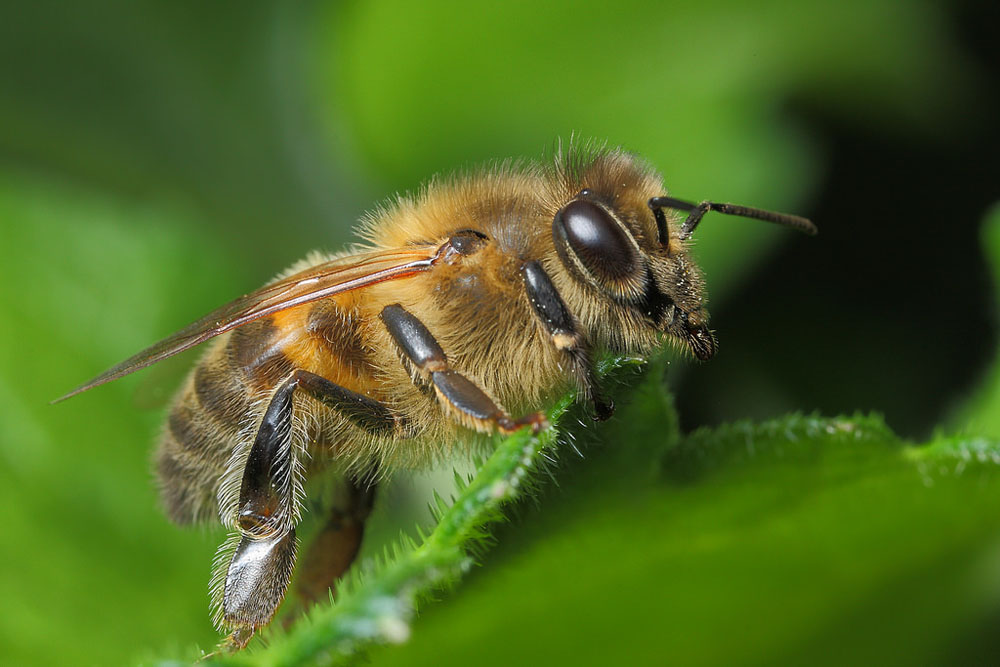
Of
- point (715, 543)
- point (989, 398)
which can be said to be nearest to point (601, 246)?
point (715, 543)

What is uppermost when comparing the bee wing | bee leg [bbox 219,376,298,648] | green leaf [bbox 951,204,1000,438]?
the bee wing

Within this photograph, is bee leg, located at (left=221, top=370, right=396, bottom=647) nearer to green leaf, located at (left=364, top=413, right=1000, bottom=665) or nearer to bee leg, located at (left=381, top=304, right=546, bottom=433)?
bee leg, located at (left=381, top=304, right=546, bottom=433)

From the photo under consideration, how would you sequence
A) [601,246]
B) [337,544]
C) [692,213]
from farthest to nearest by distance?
[337,544] → [692,213] → [601,246]

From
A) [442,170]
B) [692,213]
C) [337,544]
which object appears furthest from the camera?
[442,170]

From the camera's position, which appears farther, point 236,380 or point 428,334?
point 236,380

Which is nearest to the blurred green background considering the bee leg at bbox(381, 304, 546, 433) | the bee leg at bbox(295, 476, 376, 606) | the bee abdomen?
the bee leg at bbox(295, 476, 376, 606)

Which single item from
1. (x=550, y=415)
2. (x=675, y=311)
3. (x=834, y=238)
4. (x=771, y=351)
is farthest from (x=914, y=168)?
(x=550, y=415)

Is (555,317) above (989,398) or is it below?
above

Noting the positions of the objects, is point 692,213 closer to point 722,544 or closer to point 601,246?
point 601,246
